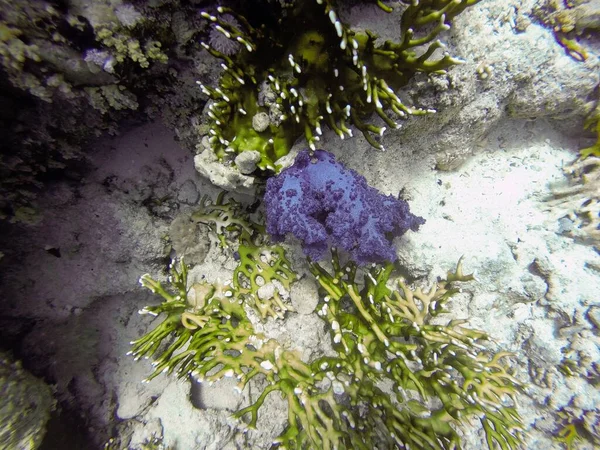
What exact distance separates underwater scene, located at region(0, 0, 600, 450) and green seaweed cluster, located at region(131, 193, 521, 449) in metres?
0.03

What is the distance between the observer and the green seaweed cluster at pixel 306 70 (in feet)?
8.25

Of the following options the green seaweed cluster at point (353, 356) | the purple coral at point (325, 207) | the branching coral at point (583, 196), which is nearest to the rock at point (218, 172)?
the purple coral at point (325, 207)

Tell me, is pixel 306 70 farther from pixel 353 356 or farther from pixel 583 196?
pixel 583 196

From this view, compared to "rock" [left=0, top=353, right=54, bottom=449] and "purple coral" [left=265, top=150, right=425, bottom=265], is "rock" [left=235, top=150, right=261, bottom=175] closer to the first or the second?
"purple coral" [left=265, top=150, right=425, bottom=265]

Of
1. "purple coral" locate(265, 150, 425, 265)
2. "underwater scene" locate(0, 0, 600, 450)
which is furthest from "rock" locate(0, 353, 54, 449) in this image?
"purple coral" locate(265, 150, 425, 265)

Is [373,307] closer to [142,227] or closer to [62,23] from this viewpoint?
[142,227]

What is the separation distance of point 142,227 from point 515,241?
4808 mm

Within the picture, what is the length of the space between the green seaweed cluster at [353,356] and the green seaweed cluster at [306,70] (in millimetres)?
1311

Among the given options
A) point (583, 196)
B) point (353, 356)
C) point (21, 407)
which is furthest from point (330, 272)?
point (21, 407)

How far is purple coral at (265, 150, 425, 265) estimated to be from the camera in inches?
106

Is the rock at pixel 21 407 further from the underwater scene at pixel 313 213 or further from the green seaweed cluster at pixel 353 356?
the green seaweed cluster at pixel 353 356

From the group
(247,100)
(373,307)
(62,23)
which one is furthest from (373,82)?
(62,23)

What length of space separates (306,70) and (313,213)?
1398mm

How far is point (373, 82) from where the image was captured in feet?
8.78
